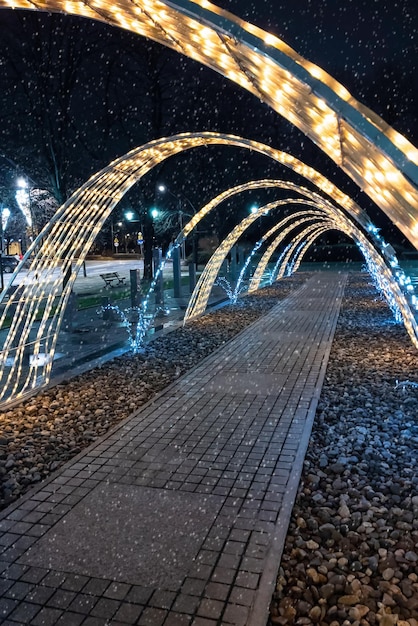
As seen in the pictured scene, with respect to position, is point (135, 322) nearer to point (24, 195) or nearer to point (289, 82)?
point (289, 82)

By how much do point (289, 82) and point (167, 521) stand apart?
3.74 m

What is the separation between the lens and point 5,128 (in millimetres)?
20281

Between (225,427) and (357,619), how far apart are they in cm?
344

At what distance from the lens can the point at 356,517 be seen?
4477mm

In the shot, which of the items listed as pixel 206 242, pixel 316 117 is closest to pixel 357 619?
pixel 316 117

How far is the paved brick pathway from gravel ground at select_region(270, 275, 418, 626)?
0.17m

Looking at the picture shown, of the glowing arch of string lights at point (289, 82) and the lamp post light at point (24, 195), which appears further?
the lamp post light at point (24, 195)

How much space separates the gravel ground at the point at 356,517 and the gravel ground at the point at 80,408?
8.42 ft

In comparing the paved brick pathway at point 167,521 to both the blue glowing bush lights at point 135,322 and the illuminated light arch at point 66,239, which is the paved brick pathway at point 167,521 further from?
the blue glowing bush lights at point 135,322

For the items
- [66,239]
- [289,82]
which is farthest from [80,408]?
[289,82]

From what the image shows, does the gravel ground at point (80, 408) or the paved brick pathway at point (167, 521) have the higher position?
the paved brick pathway at point (167, 521)

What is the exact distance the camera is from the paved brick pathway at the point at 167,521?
3.41 meters

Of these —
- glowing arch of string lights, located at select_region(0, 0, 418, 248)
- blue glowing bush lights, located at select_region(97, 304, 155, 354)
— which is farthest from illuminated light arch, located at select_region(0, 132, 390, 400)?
A: glowing arch of string lights, located at select_region(0, 0, 418, 248)

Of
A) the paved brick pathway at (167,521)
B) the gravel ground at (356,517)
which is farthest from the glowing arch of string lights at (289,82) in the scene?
the paved brick pathway at (167,521)
